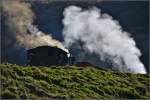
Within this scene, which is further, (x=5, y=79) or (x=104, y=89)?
(x=104, y=89)

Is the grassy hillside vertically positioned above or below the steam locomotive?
below

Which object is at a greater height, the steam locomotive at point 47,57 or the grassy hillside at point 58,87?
the steam locomotive at point 47,57

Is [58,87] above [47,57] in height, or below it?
below

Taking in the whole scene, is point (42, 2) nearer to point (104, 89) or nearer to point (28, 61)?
point (104, 89)

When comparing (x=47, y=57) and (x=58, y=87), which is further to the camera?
(x=47, y=57)

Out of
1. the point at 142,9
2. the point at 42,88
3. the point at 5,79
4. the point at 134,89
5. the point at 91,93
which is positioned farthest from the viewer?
the point at 134,89

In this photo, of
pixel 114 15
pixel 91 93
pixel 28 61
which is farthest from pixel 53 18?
pixel 28 61

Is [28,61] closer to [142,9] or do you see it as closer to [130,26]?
[130,26]

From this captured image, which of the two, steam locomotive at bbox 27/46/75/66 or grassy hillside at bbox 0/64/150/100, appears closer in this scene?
grassy hillside at bbox 0/64/150/100

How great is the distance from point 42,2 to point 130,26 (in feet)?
16.3

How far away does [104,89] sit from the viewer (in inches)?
855

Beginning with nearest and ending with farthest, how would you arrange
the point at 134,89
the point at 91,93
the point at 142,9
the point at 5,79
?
the point at 142,9, the point at 5,79, the point at 91,93, the point at 134,89

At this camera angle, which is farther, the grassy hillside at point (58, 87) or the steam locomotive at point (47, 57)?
the steam locomotive at point (47, 57)

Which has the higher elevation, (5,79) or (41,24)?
(41,24)
